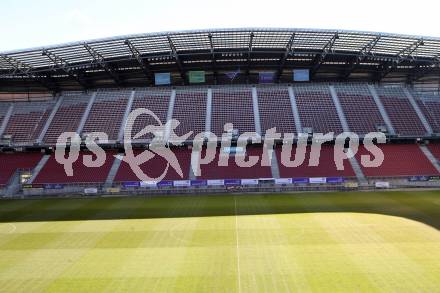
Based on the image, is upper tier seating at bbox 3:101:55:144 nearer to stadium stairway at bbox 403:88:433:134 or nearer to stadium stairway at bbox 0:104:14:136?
stadium stairway at bbox 0:104:14:136

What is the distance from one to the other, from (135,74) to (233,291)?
41.0m

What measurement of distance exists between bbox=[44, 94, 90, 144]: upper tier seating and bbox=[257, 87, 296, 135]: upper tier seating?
932 inches

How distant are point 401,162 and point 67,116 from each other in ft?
136

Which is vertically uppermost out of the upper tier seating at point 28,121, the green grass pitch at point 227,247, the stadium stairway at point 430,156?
the upper tier seating at point 28,121

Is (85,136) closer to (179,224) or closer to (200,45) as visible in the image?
(200,45)

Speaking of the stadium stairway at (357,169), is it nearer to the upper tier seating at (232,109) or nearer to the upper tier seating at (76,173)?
the upper tier seating at (232,109)

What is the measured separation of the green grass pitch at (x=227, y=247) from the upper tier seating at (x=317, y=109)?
1694 cm

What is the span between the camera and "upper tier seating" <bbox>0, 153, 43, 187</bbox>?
1761 inches

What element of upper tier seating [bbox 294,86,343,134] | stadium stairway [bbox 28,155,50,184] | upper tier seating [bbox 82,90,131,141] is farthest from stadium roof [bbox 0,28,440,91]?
stadium stairway [bbox 28,155,50,184]

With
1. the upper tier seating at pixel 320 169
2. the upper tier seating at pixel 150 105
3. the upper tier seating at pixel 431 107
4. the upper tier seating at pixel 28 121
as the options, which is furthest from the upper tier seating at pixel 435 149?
the upper tier seating at pixel 28 121

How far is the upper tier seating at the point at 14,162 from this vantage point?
147 ft

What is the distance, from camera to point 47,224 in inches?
1094

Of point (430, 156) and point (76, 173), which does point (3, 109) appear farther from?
point (430, 156)

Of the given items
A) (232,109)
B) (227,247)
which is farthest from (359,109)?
(227,247)
